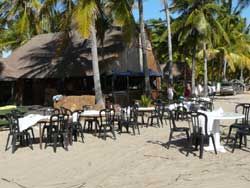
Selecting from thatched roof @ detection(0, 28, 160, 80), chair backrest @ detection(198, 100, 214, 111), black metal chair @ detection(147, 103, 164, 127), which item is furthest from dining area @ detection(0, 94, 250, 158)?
thatched roof @ detection(0, 28, 160, 80)

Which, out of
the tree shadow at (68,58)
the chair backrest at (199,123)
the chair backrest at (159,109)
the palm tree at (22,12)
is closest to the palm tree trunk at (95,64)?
the tree shadow at (68,58)

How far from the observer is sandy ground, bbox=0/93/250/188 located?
8172 mm

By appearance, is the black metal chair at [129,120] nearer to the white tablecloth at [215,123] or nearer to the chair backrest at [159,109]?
the chair backrest at [159,109]

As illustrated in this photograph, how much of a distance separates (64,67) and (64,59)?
0.96 meters

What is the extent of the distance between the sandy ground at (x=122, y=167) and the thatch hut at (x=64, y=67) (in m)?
14.8

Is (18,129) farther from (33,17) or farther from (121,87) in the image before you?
(33,17)

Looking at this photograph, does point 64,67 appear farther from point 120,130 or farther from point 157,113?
point 120,130

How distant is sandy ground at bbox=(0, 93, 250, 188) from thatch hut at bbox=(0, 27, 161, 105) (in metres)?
14.8

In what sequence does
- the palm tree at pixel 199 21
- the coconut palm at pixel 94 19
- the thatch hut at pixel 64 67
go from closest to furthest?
the coconut palm at pixel 94 19 → the thatch hut at pixel 64 67 → the palm tree at pixel 199 21

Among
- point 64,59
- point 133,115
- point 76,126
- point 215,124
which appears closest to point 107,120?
point 76,126

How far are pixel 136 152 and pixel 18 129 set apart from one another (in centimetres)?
313

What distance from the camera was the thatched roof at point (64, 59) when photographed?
27.3 m

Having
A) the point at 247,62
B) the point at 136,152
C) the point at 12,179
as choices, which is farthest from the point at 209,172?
the point at 247,62

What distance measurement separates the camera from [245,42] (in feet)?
177
